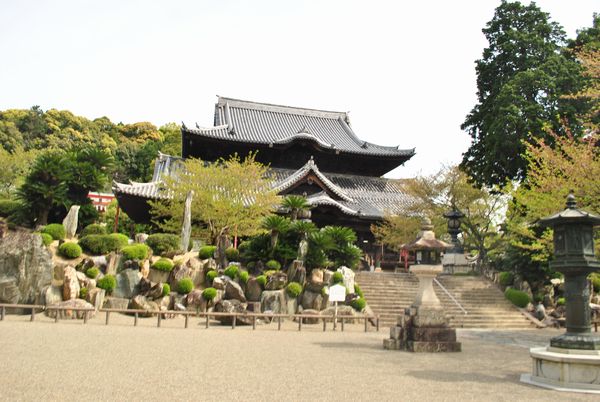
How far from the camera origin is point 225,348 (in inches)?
462

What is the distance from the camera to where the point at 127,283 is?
63.9ft

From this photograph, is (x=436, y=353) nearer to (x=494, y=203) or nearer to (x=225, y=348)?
(x=225, y=348)

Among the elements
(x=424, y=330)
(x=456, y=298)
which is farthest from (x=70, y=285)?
(x=456, y=298)

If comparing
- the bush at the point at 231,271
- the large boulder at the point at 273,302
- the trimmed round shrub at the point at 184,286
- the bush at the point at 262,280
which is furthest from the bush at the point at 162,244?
the large boulder at the point at 273,302

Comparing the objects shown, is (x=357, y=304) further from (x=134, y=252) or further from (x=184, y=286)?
(x=134, y=252)

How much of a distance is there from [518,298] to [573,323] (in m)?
16.8

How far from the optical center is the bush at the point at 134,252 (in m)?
19.9

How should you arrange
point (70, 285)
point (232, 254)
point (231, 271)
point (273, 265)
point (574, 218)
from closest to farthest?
1. point (574, 218)
2. point (70, 285)
3. point (231, 271)
4. point (273, 265)
5. point (232, 254)

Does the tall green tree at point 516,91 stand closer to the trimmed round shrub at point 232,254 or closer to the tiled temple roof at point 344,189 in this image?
the tiled temple roof at point 344,189

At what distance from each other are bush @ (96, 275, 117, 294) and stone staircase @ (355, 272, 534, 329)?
10.9 m

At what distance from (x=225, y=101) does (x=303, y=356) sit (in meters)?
34.8

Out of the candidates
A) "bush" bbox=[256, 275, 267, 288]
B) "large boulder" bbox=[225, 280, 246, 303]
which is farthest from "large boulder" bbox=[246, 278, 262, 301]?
"large boulder" bbox=[225, 280, 246, 303]

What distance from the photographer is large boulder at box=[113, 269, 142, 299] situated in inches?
761

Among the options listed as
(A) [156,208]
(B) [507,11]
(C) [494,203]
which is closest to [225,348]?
(A) [156,208]
